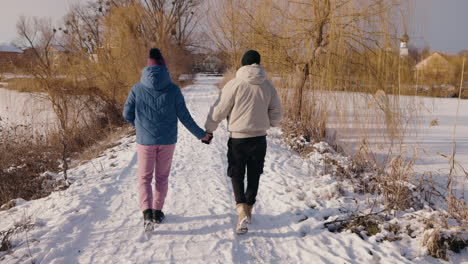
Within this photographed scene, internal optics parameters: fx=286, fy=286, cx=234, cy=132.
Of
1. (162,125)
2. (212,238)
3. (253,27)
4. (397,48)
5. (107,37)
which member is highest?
(107,37)

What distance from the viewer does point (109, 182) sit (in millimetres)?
4547

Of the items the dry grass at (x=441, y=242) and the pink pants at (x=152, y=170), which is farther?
the pink pants at (x=152, y=170)

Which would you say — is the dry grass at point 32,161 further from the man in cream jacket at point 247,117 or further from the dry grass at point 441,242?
the dry grass at point 441,242

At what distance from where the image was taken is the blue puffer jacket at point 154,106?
9.29ft

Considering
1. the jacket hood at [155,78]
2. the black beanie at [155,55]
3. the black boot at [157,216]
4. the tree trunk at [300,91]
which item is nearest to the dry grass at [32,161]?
the black boot at [157,216]

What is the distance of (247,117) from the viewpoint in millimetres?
2826

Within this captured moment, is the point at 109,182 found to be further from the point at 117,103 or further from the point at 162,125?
the point at 117,103

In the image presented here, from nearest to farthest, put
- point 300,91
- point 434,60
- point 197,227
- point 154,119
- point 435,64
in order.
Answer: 1. point 154,119
2. point 197,227
3. point 434,60
4. point 435,64
5. point 300,91

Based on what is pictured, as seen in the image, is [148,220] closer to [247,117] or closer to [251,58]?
[247,117]

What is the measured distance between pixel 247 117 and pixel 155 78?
0.98m

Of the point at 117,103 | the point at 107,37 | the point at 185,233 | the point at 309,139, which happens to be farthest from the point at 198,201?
the point at 107,37

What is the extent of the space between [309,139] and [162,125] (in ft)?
16.5

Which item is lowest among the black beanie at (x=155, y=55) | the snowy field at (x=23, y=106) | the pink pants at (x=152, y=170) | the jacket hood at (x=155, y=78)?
the pink pants at (x=152, y=170)

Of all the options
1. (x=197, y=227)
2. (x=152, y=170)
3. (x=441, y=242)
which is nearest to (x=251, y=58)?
(x=152, y=170)
